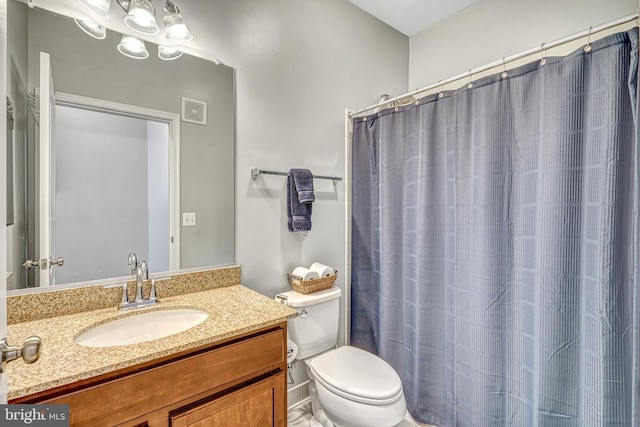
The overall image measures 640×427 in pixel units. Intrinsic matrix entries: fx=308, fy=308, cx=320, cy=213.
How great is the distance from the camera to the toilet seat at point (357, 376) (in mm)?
1354

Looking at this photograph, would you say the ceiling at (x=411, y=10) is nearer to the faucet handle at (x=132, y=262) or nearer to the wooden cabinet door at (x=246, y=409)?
the faucet handle at (x=132, y=262)

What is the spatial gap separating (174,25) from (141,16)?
132 millimetres

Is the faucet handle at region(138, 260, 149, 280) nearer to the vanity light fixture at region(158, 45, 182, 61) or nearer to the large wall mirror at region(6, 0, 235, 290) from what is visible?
the large wall mirror at region(6, 0, 235, 290)

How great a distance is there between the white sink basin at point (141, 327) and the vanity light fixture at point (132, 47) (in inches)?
43.0

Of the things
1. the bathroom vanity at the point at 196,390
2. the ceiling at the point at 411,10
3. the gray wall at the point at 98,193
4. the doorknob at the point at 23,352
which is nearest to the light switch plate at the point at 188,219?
the gray wall at the point at 98,193

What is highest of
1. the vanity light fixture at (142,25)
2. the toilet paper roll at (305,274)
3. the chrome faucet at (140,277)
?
the vanity light fixture at (142,25)

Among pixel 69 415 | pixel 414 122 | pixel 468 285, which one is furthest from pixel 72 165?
pixel 468 285

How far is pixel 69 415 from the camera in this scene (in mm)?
770

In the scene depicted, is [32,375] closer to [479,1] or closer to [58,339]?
[58,339]

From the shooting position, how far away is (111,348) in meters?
0.90

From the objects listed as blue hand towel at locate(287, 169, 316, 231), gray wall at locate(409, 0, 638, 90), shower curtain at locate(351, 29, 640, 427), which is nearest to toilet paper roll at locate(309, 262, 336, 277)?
blue hand towel at locate(287, 169, 316, 231)

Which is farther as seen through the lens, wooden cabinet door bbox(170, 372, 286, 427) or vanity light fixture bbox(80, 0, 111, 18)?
vanity light fixture bbox(80, 0, 111, 18)

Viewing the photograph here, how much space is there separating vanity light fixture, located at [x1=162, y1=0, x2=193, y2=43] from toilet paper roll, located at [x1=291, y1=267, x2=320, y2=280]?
1.27m

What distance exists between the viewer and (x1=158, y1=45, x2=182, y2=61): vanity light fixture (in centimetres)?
139
